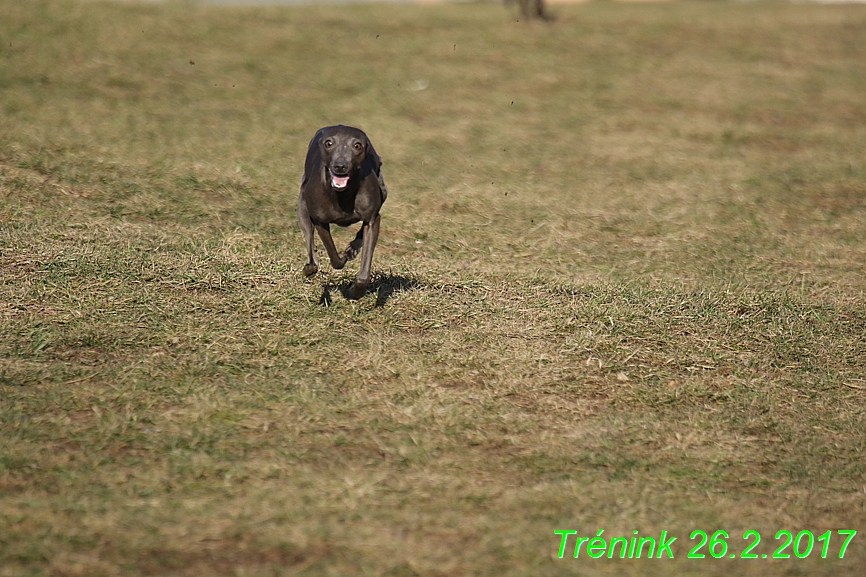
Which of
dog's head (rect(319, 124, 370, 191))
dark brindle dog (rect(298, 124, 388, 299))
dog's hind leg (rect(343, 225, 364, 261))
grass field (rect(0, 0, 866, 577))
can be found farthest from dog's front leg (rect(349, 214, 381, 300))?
dog's head (rect(319, 124, 370, 191))

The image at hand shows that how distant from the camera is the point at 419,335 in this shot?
304 inches

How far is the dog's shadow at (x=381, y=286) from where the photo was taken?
8.13 meters

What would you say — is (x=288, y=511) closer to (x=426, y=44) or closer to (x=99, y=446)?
(x=99, y=446)

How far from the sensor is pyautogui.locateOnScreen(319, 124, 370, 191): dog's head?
689cm

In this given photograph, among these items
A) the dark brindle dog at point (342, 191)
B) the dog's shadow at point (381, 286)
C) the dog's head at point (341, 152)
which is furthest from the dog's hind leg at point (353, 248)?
the dog's head at point (341, 152)

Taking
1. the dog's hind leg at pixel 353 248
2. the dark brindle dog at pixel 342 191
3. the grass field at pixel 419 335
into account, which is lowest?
the grass field at pixel 419 335

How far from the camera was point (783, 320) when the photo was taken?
8.62 m

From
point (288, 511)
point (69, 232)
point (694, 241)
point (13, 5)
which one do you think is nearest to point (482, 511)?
point (288, 511)

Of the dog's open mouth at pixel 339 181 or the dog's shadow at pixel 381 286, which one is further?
the dog's shadow at pixel 381 286

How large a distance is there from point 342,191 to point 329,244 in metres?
0.53

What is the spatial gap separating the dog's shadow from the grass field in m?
0.04

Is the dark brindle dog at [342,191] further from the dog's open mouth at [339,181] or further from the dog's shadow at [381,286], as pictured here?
the dog's shadow at [381,286]

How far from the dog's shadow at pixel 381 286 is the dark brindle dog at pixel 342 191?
0.36 meters

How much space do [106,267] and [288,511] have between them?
3.97 meters
